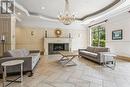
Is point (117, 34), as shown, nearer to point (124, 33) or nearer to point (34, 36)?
point (124, 33)

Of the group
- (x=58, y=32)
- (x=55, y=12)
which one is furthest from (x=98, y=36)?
(x=55, y=12)

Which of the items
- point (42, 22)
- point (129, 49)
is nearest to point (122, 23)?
point (129, 49)

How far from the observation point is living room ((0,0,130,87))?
3412 mm

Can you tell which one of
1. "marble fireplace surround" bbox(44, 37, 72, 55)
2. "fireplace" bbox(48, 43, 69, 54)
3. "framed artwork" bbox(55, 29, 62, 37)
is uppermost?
"framed artwork" bbox(55, 29, 62, 37)

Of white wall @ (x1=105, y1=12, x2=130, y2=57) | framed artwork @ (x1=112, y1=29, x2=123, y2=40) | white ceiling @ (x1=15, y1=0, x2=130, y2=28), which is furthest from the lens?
framed artwork @ (x1=112, y1=29, x2=123, y2=40)

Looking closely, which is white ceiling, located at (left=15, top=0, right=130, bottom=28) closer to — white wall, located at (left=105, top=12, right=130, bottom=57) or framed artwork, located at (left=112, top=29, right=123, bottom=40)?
white wall, located at (left=105, top=12, right=130, bottom=57)

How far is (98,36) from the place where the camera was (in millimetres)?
9773

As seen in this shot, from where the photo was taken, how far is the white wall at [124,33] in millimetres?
6363

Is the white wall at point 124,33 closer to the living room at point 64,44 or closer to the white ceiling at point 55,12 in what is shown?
the living room at point 64,44

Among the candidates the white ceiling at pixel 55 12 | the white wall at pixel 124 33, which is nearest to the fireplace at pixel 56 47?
the white ceiling at pixel 55 12

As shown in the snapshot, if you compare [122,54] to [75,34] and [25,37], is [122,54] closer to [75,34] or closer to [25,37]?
[75,34]

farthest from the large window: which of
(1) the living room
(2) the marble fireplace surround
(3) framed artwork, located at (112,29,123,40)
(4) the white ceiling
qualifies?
(2) the marble fireplace surround

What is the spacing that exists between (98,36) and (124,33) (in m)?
3.20

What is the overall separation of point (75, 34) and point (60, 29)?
162 centimetres
